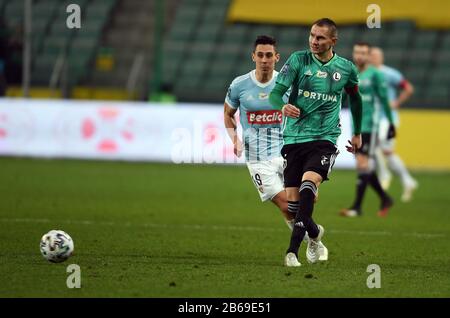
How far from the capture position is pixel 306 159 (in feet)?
31.2

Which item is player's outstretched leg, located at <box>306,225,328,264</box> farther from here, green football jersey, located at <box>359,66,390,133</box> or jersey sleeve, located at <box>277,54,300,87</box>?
green football jersey, located at <box>359,66,390,133</box>

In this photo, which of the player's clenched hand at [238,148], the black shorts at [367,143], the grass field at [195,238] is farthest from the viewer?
the black shorts at [367,143]

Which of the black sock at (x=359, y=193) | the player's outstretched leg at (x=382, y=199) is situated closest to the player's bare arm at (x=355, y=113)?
the black sock at (x=359, y=193)

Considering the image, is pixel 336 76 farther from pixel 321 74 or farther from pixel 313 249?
pixel 313 249

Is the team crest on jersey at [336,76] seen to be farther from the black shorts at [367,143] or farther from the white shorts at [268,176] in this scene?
the black shorts at [367,143]

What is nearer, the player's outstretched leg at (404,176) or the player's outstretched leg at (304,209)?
the player's outstretched leg at (304,209)

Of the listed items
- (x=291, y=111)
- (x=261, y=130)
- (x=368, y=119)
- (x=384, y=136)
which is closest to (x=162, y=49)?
(x=384, y=136)

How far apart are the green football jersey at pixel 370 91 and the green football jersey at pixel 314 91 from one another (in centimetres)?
555

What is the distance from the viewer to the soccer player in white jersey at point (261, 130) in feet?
34.1

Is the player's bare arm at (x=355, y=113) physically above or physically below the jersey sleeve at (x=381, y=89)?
below

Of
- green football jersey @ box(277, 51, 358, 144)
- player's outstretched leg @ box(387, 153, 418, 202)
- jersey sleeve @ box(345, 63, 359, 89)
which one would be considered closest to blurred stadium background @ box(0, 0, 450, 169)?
player's outstretched leg @ box(387, 153, 418, 202)

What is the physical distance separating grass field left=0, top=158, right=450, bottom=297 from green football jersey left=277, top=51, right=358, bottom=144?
3.96 feet

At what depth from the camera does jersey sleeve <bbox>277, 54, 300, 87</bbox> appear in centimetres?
927

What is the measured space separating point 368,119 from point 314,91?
600cm
